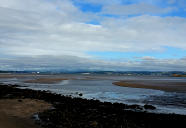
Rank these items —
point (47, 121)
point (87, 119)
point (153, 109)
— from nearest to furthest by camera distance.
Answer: point (47, 121) → point (87, 119) → point (153, 109)

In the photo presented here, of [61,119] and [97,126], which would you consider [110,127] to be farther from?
[61,119]

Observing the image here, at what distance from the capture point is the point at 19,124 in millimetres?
9898

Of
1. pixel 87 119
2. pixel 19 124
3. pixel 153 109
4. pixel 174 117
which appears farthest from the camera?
pixel 153 109

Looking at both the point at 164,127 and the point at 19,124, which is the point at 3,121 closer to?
the point at 19,124

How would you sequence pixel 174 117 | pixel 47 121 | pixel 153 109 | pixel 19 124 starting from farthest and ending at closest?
1. pixel 153 109
2. pixel 174 117
3. pixel 47 121
4. pixel 19 124

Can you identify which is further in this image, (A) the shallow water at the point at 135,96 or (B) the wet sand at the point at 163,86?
(B) the wet sand at the point at 163,86

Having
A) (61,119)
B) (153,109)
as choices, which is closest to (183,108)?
(153,109)

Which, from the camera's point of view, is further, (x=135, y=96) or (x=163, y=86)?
(x=163, y=86)

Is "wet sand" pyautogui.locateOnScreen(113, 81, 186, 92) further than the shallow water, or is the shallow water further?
"wet sand" pyautogui.locateOnScreen(113, 81, 186, 92)

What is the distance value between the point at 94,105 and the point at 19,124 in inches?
336

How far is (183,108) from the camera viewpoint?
17109 mm

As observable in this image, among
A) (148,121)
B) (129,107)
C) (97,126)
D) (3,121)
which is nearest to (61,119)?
(97,126)

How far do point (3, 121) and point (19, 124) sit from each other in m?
0.91

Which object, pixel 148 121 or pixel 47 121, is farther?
pixel 148 121
